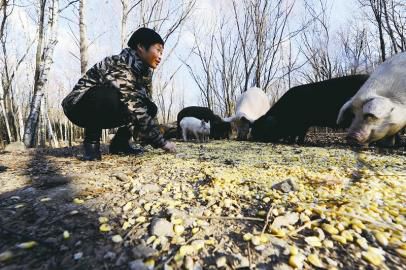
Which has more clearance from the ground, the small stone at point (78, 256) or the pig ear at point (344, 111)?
the pig ear at point (344, 111)

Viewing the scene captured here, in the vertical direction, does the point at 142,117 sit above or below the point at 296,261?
above

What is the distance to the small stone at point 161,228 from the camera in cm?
115

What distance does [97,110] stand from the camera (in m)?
2.71

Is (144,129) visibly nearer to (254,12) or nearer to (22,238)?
(22,238)

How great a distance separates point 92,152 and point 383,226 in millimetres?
2640

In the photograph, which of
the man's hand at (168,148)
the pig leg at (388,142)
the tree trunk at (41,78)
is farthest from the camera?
the tree trunk at (41,78)

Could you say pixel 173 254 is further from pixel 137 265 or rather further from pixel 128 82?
pixel 128 82

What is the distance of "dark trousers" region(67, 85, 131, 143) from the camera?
268 centimetres

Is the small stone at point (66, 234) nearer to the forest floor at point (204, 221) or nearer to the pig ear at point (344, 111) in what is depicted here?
the forest floor at point (204, 221)

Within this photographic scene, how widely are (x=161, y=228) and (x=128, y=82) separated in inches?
73.6

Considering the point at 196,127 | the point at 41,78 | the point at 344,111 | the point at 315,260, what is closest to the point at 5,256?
the point at 315,260

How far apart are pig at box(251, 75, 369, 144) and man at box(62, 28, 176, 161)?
3018 millimetres

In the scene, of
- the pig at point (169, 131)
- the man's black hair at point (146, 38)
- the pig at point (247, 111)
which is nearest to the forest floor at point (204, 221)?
the man's black hair at point (146, 38)

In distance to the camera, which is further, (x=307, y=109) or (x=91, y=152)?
(x=307, y=109)
